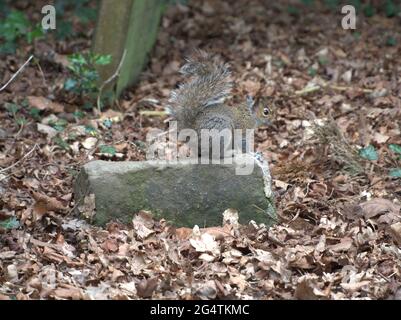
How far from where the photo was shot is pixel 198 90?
5180mm

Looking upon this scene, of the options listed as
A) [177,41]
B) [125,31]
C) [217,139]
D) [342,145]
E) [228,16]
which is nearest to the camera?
[217,139]

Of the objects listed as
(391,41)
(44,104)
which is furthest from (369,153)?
(391,41)

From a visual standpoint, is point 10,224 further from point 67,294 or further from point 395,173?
point 395,173

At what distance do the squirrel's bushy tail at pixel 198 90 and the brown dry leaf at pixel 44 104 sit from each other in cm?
196

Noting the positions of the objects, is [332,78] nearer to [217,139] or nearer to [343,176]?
[343,176]

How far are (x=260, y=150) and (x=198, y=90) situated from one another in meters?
1.41

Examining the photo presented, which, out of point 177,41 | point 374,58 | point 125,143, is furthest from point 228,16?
point 125,143

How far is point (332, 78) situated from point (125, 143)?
2740 mm

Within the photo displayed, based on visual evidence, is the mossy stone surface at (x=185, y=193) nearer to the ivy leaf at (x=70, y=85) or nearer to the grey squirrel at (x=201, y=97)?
the grey squirrel at (x=201, y=97)

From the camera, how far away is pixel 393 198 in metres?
5.54

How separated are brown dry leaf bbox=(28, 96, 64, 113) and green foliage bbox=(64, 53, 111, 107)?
199 mm

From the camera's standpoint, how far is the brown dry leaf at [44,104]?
22.3 feet

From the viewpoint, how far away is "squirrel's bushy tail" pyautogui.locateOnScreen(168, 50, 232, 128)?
5.18 metres

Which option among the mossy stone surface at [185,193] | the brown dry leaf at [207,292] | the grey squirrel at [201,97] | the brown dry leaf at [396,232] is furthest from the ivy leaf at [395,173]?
the brown dry leaf at [207,292]
